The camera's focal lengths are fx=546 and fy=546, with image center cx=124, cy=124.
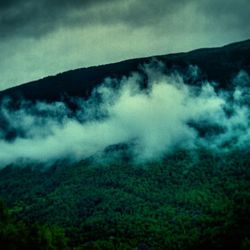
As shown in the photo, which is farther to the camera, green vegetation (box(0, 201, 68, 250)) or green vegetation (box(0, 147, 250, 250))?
green vegetation (box(0, 147, 250, 250))

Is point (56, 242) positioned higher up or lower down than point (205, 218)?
higher up

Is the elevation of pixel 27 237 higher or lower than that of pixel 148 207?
higher

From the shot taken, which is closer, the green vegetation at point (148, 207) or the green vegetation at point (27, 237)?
the green vegetation at point (27, 237)

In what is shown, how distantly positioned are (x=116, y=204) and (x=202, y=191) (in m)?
26.8

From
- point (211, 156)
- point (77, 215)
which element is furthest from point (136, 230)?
point (211, 156)

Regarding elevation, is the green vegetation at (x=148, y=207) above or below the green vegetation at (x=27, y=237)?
below

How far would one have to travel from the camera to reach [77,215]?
530ft

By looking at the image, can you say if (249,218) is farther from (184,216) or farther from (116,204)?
→ (116,204)

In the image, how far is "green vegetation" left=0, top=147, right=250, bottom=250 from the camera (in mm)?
125250

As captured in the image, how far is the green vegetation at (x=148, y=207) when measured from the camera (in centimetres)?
12525

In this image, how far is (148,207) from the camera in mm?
160375

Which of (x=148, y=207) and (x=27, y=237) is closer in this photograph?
(x=27, y=237)

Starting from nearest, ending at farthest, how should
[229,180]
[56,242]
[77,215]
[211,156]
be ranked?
1. [56,242]
2. [77,215]
3. [229,180]
4. [211,156]

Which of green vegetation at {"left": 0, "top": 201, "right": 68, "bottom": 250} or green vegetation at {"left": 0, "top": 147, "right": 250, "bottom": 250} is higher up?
green vegetation at {"left": 0, "top": 201, "right": 68, "bottom": 250}
